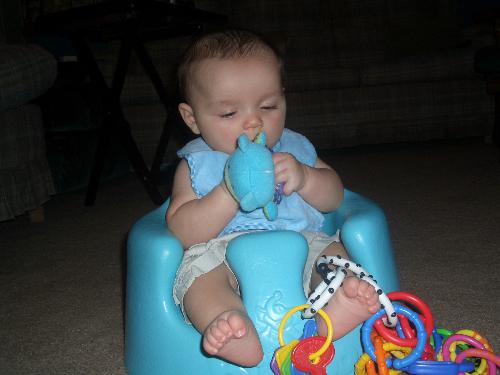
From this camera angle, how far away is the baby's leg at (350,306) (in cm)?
56

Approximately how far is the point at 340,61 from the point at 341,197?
6.47 feet

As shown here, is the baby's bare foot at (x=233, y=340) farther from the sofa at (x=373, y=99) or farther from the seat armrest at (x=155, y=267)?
the sofa at (x=373, y=99)

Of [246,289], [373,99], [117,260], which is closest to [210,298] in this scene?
[246,289]

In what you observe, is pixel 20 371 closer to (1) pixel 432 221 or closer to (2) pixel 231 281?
(2) pixel 231 281

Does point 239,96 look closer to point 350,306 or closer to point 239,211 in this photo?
point 239,211

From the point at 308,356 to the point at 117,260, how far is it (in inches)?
27.4

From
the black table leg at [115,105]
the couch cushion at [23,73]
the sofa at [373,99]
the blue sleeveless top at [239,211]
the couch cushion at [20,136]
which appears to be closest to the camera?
the blue sleeveless top at [239,211]

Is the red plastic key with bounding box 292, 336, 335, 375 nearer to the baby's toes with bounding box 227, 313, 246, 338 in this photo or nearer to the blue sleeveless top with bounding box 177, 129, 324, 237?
the baby's toes with bounding box 227, 313, 246, 338

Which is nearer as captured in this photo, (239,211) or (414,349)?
(414,349)

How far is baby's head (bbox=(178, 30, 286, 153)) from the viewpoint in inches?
27.8

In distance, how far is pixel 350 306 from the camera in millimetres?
568

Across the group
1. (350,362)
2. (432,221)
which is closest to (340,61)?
(432,221)

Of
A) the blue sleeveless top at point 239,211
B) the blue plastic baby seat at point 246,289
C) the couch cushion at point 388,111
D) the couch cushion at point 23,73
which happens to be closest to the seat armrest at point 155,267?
the blue plastic baby seat at point 246,289

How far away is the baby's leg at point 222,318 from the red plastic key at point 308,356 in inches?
2.0
